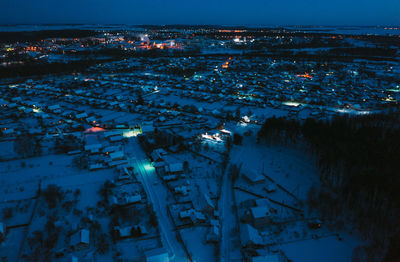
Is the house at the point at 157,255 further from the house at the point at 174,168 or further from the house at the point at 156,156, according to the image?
the house at the point at 156,156

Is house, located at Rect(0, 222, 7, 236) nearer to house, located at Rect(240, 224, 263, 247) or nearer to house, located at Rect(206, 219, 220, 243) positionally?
house, located at Rect(206, 219, 220, 243)

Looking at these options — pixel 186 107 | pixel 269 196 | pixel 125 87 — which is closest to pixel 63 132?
pixel 186 107

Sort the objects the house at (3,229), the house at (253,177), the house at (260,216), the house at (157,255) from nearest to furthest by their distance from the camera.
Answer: the house at (157,255) < the house at (3,229) < the house at (260,216) < the house at (253,177)

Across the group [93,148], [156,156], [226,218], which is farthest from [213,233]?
[93,148]

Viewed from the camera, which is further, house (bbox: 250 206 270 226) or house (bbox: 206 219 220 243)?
house (bbox: 250 206 270 226)

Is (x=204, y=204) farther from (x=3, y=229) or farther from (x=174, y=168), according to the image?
(x=3, y=229)

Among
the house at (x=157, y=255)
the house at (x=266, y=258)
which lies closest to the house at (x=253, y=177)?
the house at (x=266, y=258)

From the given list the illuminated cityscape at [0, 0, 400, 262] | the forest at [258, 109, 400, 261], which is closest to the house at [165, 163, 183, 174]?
the illuminated cityscape at [0, 0, 400, 262]
